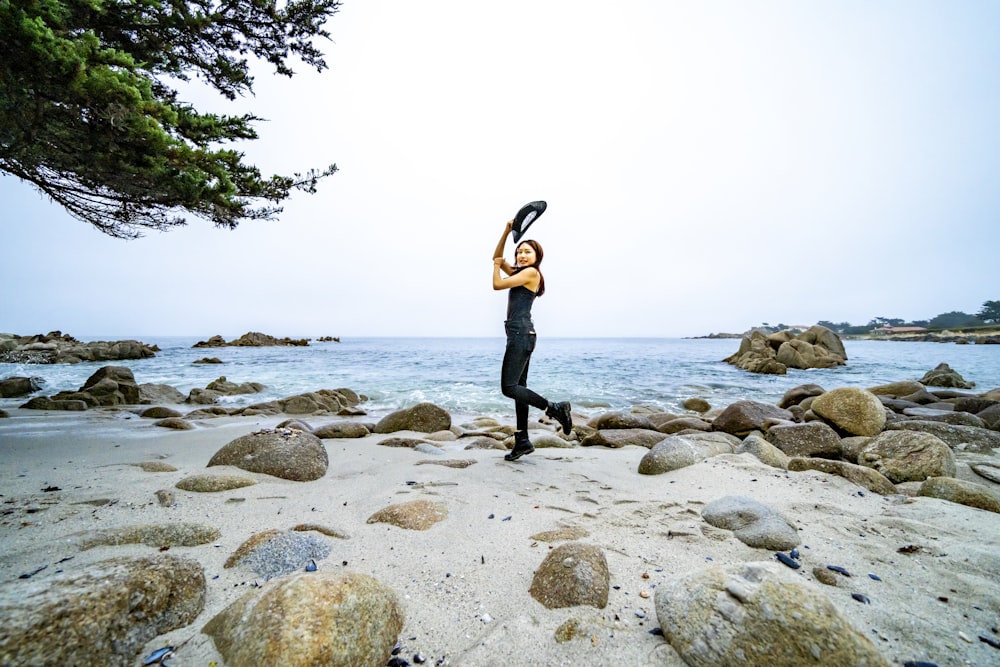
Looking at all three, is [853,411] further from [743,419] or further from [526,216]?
[526,216]

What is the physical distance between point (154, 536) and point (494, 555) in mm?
1791

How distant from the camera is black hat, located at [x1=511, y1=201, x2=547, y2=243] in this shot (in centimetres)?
441

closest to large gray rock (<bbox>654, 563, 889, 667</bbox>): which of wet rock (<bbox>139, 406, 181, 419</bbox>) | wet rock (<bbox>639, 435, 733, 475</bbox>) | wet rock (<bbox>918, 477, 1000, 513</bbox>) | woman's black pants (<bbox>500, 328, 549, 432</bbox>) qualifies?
wet rock (<bbox>639, 435, 733, 475</bbox>)

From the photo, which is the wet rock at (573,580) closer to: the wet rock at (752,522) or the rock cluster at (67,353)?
the wet rock at (752,522)

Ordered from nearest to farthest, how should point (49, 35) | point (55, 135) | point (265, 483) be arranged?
point (49, 35) < point (265, 483) < point (55, 135)

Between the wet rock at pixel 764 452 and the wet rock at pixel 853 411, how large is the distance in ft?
5.34

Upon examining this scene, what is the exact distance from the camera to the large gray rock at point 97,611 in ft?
3.69

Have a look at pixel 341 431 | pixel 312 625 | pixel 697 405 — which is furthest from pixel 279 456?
pixel 697 405

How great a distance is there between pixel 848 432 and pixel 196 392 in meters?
13.3

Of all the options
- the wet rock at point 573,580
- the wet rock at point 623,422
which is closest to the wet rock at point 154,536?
the wet rock at point 573,580

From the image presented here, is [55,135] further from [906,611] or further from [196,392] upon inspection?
[196,392]

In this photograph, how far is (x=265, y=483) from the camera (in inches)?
126

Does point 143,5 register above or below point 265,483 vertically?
above

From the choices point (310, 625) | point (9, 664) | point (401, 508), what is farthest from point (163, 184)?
point (310, 625)
